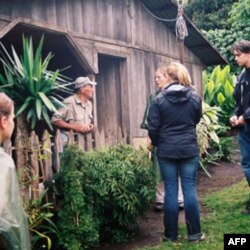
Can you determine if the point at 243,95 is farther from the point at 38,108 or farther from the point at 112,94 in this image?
the point at 112,94

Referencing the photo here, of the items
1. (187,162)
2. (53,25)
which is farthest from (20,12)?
(187,162)

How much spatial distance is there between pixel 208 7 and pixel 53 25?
1979 cm

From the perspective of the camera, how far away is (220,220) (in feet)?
18.6

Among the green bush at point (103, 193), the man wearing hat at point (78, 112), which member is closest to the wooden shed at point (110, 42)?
the man wearing hat at point (78, 112)

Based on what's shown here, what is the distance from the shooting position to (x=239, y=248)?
4148 millimetres

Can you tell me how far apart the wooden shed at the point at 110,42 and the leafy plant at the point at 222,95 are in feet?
9.28

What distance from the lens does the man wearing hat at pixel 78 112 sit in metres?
5.78

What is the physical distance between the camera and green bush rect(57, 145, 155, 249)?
181 inches

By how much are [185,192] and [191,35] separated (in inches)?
263

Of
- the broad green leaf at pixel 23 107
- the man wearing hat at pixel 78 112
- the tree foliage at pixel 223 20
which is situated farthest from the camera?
the tree foliage at pixel 223 20

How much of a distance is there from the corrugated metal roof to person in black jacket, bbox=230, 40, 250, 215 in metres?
4.40

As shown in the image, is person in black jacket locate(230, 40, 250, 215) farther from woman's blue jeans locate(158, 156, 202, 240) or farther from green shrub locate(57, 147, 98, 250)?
green shrub locate(57, 147, 98, 250)

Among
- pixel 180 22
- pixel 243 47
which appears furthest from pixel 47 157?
pixel 180 22

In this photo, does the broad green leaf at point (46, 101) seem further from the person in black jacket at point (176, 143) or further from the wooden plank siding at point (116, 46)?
the wooden plank siding at point (116, 46)
